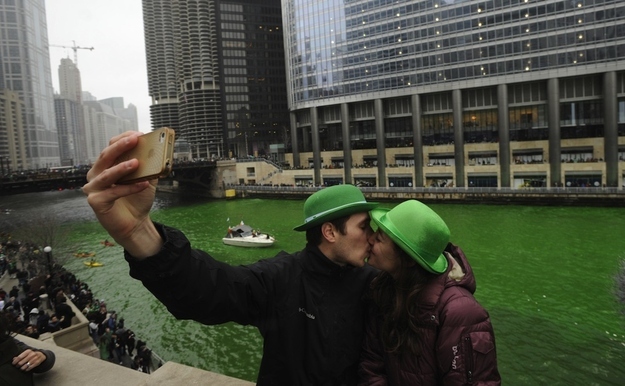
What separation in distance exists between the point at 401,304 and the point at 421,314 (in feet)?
0.44

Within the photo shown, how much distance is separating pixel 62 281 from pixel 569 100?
2410 inches

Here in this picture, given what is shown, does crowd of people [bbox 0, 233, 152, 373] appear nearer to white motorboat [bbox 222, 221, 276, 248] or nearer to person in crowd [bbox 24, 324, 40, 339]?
person in crowd [bbox 24, 324, 40, 339]

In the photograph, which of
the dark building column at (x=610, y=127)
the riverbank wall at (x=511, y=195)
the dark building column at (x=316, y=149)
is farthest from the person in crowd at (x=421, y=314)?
the dark building column at (x=316, y=149)

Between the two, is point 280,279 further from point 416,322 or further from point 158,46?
point 158,46

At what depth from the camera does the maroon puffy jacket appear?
2.57 metres

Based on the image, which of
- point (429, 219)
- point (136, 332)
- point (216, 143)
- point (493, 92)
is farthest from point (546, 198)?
point (216, 143)

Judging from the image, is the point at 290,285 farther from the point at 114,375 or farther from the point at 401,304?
the point at 114,375

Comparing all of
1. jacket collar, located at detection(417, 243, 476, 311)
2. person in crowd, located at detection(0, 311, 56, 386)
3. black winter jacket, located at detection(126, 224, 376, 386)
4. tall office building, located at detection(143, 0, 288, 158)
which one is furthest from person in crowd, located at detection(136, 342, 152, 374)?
tall office building, located at detection(143, 0, 288, 158)

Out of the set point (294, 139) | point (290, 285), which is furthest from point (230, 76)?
point (290, 285)

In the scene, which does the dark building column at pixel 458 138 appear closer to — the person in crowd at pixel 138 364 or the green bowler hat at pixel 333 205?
the person in crowd at pixel 138 364

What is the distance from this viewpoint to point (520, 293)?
22188 mm

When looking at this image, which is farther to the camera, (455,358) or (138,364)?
(138,364)

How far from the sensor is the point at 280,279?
2.74m

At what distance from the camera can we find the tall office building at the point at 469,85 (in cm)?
5303
